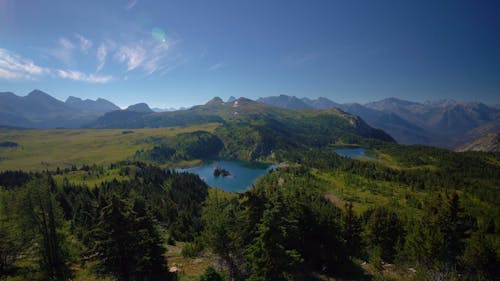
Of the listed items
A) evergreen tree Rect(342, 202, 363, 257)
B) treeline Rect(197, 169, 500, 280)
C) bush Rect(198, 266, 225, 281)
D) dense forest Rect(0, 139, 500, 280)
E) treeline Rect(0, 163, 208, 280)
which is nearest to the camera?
bush Rect(198, 266, 225, 281)

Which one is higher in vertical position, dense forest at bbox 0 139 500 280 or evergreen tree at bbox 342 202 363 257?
dense forest at bbox 0 139 500 280

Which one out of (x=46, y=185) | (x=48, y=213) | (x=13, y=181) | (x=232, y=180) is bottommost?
(x=232, y=180)

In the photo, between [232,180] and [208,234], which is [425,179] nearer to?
[232,180]

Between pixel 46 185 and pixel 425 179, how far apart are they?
686ft

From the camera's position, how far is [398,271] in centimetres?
3478

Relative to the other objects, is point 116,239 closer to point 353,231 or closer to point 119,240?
point 119,240

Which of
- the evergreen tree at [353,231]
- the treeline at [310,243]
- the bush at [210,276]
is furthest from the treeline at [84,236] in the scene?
the evergreen tree at [353,231]

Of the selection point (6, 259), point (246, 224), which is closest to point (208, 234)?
point (246, 224)

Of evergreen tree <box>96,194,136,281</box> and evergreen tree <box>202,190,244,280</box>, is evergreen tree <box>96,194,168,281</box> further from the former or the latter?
evergreen tree <box>202,190,244,280</box>

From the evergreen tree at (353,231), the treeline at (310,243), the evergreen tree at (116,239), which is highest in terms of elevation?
the evergreen tree at (116,239)

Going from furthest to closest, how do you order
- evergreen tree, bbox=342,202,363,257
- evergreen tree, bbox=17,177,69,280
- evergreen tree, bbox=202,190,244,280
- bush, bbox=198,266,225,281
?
1. evergreen tree, bbox=342,202,363,257
2. evergreen tree, bbox=17,177,69,280
3. evergreen tree, bbox=202,190,244,280
4. bush, bbox=198,266,225,281

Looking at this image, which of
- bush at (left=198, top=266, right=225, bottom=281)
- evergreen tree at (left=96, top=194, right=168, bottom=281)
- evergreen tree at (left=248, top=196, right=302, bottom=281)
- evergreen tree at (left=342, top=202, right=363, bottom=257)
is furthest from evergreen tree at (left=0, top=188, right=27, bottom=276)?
evergreen tree at (left=342, top=202, right=363, bottom=257)

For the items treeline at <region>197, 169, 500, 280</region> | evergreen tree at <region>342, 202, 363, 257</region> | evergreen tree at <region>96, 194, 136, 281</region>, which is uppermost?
evergreen tree at <region>96, 194, 136, 281</region>

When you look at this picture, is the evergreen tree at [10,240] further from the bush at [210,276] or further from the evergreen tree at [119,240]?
the bush at [210,276]
